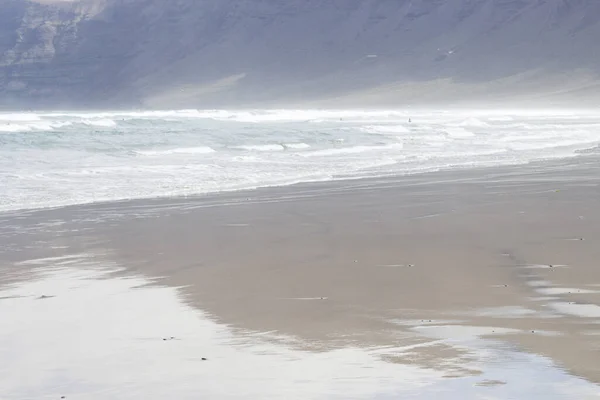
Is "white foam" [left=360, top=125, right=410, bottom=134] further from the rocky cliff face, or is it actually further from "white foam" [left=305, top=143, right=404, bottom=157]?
the rocky cliff face

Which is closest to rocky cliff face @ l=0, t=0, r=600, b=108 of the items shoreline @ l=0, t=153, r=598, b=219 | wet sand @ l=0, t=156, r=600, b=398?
shoreline @ l=0, t=153, r=598, b=219

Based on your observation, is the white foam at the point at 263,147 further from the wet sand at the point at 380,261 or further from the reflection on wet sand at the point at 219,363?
the reflection on wet sand at the point at 219,363

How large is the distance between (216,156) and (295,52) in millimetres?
132516

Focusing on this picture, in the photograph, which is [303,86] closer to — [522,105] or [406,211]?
[522,105]

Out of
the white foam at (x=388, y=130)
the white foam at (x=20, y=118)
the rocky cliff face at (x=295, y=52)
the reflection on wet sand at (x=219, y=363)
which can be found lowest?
the reflection on wet sand at (x=219, y=363)

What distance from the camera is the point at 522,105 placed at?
108 m

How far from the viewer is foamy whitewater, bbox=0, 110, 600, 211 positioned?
1470cm

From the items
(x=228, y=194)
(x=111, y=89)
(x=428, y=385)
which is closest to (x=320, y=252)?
(x=428, y=385)

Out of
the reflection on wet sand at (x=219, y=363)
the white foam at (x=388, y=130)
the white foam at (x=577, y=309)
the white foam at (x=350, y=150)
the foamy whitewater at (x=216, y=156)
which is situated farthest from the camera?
the white foam at (x=388, y=130)

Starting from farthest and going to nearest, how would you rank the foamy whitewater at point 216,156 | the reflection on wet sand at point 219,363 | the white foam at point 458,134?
the white foam at point 458,134
the foamy whitewater at point 216,156
the reflection on wet sand at point 219,363

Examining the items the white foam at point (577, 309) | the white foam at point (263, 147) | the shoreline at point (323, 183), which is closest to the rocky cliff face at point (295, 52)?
the white foam at point (263, 147)

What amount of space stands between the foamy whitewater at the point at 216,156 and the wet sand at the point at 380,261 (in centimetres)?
197

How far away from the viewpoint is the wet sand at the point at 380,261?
17.2 feet

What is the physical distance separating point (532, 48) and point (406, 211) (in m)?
129
